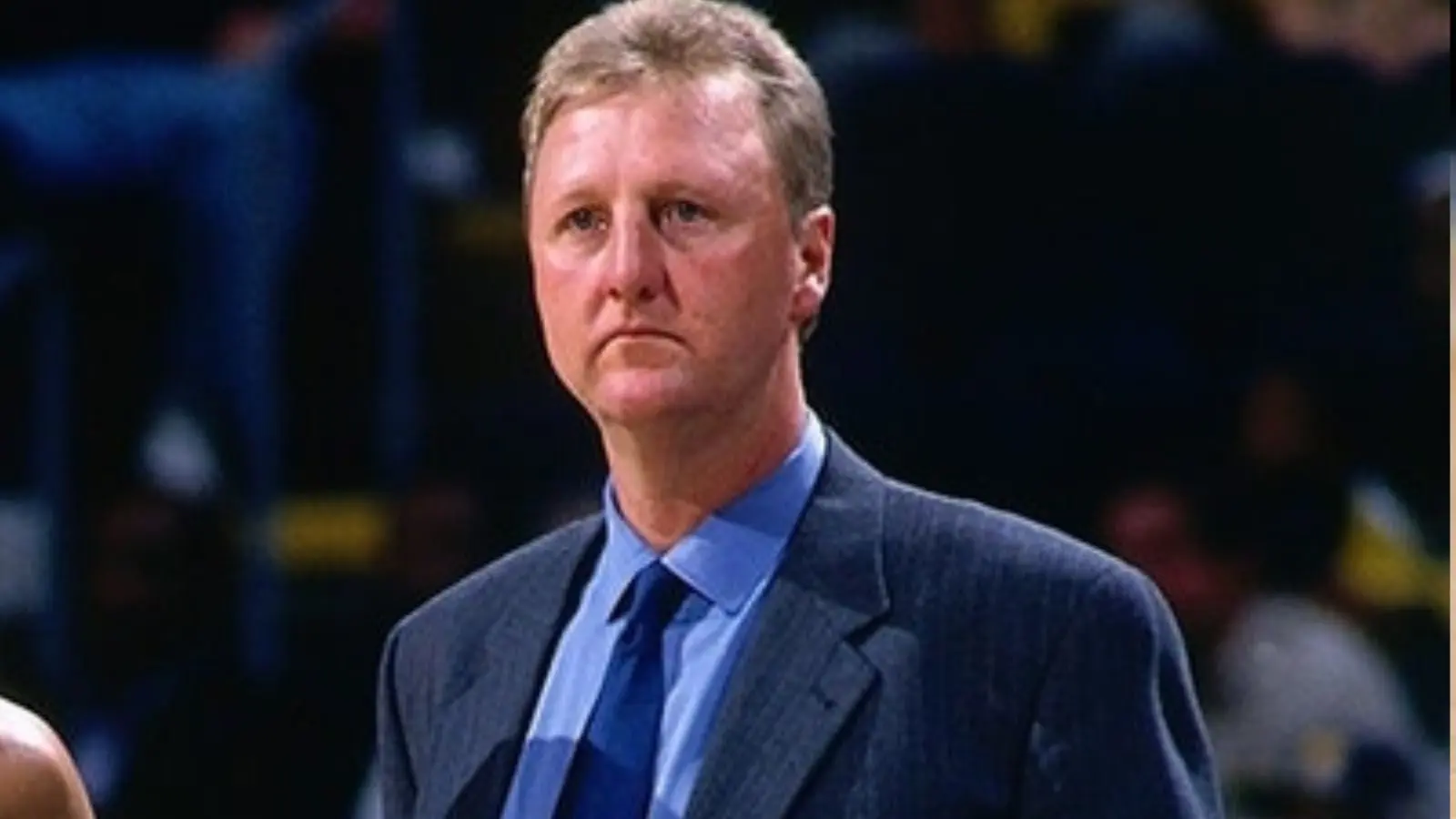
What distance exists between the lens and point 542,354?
12.4ft

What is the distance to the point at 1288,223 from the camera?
12.8 feet

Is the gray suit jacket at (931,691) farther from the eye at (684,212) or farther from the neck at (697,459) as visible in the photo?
the eye at (684,212)

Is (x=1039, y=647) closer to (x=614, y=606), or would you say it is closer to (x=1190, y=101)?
(x=614, y=606)

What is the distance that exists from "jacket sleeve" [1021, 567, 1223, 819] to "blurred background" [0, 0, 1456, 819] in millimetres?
2333

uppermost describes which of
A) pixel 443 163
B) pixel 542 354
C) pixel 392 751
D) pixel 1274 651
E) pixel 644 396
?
pixel 644 396

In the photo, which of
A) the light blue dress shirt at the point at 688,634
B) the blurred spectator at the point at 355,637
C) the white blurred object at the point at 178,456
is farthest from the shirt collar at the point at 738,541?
the white blurred object at the point at 178,456

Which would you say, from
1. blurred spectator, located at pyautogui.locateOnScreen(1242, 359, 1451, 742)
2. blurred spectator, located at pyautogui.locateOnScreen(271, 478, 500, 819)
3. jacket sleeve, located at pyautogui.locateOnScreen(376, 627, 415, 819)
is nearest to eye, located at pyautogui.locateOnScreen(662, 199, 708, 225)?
jacket sleeve, located at pyautogui.locateOnScreen(376, 627, 415, 819)

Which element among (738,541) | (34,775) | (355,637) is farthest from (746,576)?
(355,637)

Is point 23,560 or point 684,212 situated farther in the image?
point 23,560

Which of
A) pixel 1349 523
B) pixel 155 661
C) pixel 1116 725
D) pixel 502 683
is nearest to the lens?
pixel 1116 725

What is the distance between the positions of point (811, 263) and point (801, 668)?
16 centimetres

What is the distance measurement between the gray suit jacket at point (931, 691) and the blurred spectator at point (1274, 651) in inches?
94.1

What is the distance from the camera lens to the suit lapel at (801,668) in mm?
1358

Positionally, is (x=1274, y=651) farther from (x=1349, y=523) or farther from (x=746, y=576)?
(x=746, y=576)
